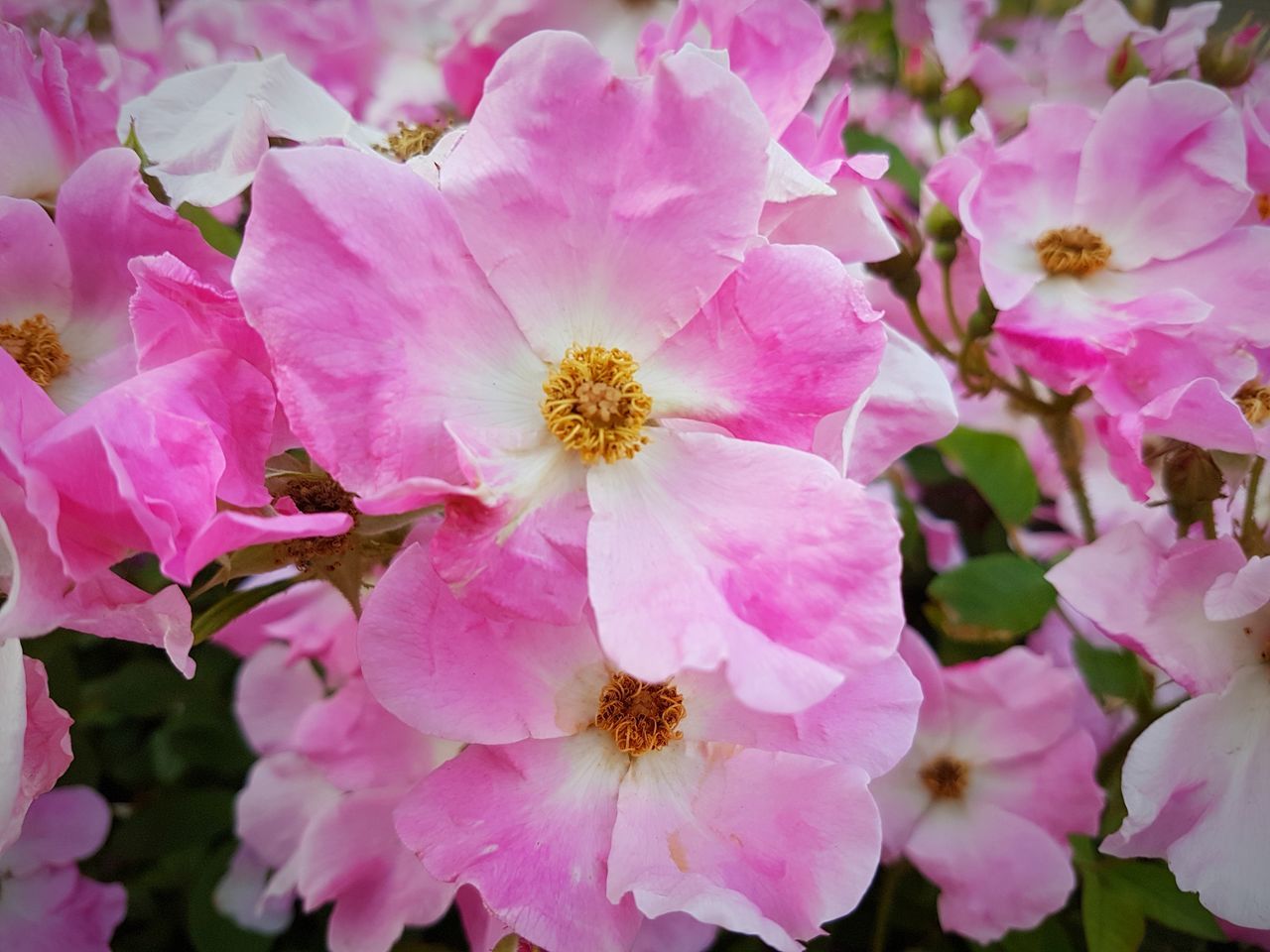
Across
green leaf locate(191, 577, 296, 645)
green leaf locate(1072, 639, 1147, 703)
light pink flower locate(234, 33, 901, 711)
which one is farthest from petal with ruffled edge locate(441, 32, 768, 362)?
green leaf locate(1072, 639, 1147, 703)

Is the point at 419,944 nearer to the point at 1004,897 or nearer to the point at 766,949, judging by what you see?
the point at 766,949

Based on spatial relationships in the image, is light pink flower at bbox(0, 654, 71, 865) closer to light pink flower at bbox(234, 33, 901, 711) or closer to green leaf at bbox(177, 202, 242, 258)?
light pink flower at bbox(234, 33, 901, 711)

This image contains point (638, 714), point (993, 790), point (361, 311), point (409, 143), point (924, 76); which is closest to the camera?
point (361, 311)

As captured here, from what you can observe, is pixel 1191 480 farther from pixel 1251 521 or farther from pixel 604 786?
pixel 604 786

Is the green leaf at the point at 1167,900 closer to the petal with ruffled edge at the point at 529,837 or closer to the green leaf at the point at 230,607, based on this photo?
the petal with ruffled edge at the point at 529,837

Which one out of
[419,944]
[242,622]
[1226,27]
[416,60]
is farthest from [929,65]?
[419,944]

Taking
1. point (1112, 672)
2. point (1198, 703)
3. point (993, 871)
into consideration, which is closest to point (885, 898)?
point (993, 871)
